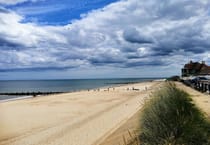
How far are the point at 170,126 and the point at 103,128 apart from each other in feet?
26.2

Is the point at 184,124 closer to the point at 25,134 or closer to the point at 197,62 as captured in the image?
the point at 25,134

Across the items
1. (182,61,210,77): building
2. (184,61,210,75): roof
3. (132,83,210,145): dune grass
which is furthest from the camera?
(182,61,210,77): building

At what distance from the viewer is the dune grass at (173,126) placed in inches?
276

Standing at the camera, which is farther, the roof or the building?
the building

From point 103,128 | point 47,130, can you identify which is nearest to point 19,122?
point 47,130

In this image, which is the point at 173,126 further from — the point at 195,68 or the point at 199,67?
the point at 195,68

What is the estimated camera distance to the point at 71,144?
11977mm

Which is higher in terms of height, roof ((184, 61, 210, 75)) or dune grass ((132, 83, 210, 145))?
roof ((184, 61, 210, 75))

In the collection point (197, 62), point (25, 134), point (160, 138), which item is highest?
point (197, 62)

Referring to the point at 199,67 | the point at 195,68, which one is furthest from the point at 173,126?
the point at 195,68

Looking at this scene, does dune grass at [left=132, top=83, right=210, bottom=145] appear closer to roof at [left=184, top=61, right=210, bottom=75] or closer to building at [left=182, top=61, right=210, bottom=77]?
roof at [left=184, top=61, right=210, bottom=75]

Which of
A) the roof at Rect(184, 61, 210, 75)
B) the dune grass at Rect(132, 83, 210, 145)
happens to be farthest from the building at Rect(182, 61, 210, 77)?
the dune grass at Rect(132, 83, 210, 145)

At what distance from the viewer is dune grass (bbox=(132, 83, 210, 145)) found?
7.01m

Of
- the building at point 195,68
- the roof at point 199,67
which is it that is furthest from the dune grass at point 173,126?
the building at point 195,68
